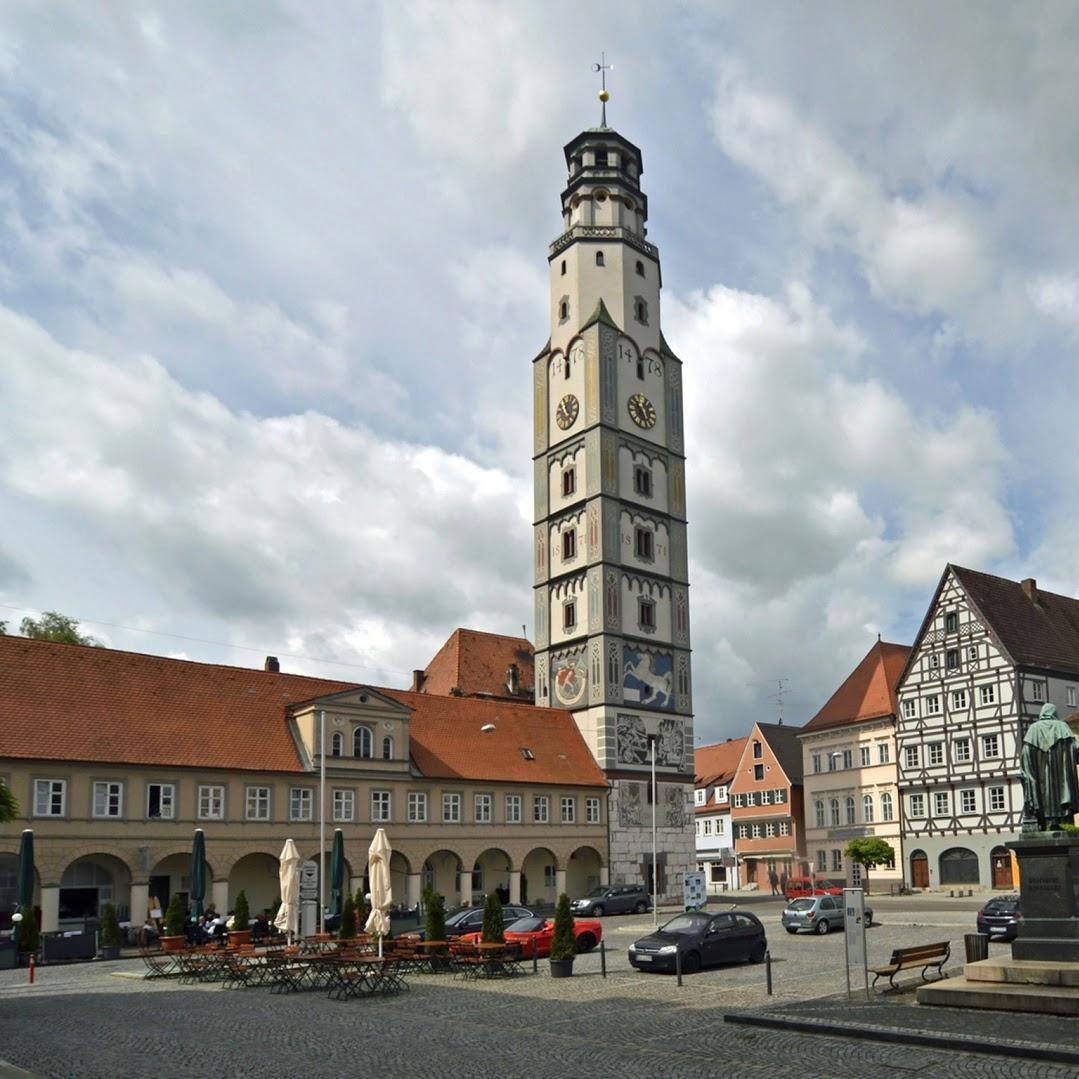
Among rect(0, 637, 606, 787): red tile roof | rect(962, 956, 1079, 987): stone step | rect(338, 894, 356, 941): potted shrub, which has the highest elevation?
rect(0, 637, 606, 787): red tile roof

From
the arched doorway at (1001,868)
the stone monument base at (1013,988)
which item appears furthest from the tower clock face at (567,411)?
the stone monument base at (1013,988)

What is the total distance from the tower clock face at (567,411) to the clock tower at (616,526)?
9 centimetres

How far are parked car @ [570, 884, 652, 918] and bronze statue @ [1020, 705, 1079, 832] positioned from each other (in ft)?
102

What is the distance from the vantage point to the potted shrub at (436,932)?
90.5 feet

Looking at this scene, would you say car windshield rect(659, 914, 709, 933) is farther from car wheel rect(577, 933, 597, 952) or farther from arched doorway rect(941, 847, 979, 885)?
arched doorway rect(941, 847, 979, 885)

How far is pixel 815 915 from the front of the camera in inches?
1410

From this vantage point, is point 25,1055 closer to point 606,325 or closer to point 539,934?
point 539,934

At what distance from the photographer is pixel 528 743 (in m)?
59.2

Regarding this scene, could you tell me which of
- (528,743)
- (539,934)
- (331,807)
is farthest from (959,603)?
(539,934)

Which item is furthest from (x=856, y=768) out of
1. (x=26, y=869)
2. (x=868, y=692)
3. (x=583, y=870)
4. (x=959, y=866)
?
(x=26, y=869)

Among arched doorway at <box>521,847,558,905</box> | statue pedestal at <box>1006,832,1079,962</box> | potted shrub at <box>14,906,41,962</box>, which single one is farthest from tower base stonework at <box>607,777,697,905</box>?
statue pedestal at <box>1006,832,1079,962</box>

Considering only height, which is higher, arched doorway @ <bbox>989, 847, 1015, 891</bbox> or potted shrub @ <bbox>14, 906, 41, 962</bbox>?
potted shrub @ <bbox>14, 906, 41, 962</bbox>

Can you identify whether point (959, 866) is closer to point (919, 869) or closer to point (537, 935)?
point (919, 869)

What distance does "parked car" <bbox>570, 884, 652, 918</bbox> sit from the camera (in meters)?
50.2
